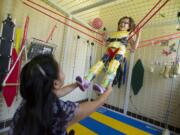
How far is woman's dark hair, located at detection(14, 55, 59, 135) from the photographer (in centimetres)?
62

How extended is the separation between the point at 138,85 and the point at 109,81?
154cm

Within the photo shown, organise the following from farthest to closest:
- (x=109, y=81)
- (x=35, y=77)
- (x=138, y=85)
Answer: (x=138, y=85) < (x=109, y=81) < (x=35, y=77)

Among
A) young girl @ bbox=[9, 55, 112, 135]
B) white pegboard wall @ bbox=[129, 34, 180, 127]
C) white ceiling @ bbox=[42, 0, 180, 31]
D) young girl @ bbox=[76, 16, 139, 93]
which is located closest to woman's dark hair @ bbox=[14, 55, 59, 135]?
young girl @ bbox=[9, 55, 112, 135]

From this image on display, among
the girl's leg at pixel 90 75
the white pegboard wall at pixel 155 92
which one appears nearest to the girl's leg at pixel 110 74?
the girl's leg at pixel 90 75

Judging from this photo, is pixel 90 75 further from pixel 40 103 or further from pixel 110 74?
pixel 40 103

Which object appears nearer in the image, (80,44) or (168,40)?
(168,40)

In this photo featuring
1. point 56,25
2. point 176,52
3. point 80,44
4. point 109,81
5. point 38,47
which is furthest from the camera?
point 80,44

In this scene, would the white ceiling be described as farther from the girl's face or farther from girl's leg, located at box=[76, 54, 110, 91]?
girl's leg, located at box=[76, 54, 110, 91]

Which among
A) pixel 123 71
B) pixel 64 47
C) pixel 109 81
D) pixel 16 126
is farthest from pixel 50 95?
pixel 123 71

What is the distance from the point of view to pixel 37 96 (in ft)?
2.02

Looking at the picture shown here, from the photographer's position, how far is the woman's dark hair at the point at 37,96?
0.62m

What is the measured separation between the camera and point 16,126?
2.26ft

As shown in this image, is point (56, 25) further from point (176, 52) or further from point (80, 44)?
point (176, 52)

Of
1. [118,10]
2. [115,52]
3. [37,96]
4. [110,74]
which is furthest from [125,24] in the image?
[118,10]
